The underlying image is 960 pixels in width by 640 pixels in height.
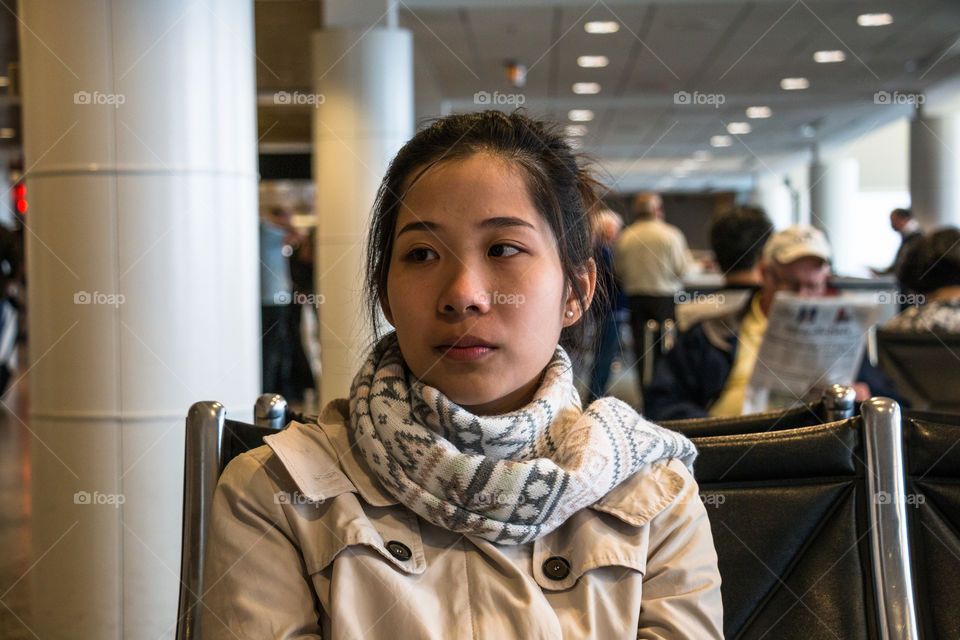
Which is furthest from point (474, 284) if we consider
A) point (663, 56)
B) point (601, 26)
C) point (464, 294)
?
point (663, 56)

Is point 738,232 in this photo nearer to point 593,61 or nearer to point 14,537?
point 14,537

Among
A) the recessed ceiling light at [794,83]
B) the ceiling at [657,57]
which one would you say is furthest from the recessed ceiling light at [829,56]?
the recessed ceiling light at [794,83]

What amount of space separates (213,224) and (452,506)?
153 centimetres

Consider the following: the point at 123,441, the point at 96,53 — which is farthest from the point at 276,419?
the point at 96,53

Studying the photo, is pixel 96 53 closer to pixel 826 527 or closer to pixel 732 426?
pixel 732 426

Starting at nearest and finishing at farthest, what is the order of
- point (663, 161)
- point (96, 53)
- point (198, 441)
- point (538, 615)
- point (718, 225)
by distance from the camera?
point (538, 615) → point (198, 441) → point (96, 53) → point (718, 225) → point (663, 161)

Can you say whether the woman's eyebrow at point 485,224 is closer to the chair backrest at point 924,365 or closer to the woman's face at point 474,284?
the woman's face at point 474,284

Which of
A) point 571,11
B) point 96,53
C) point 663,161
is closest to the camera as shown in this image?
point 96,53

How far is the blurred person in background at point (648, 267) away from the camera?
7703 millimetres

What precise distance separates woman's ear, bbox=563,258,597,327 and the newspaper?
1.31 meters

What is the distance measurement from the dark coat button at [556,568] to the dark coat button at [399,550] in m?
0.17

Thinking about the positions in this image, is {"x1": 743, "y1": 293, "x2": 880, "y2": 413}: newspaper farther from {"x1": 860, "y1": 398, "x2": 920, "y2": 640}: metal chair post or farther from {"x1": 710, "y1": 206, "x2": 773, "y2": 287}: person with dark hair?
{"x1": 860, "y1": 398, "x2": 920, "y2": 640}: metal chair post

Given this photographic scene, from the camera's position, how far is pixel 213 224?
97.6 inches

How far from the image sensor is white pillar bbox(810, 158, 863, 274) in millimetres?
17047
